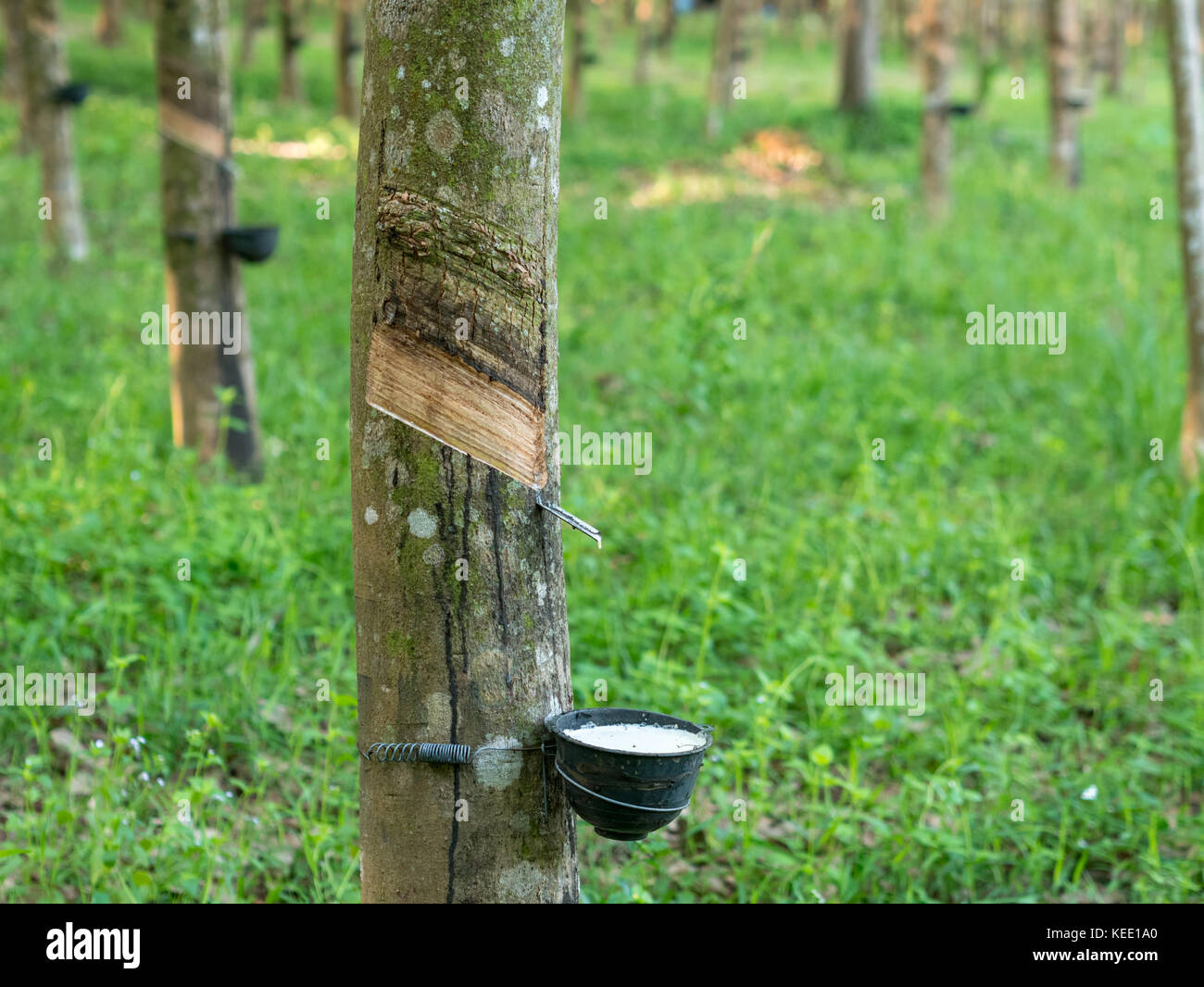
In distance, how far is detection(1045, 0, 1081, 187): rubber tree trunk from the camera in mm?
13484

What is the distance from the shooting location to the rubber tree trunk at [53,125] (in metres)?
9.15

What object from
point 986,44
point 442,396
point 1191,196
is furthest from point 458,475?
point 986,44

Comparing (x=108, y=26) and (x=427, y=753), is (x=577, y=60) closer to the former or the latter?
(x=108, y=26)

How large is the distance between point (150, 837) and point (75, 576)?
1.94m

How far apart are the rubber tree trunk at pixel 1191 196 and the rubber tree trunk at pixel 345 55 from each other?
507 inches

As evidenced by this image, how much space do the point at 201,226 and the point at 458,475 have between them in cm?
430

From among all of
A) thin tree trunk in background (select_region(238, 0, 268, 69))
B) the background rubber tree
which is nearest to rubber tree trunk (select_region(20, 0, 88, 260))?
the background rubber tree

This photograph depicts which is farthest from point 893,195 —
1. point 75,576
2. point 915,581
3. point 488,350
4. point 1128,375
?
point 488,350

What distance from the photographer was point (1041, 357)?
799 cm

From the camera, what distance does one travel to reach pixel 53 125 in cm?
913

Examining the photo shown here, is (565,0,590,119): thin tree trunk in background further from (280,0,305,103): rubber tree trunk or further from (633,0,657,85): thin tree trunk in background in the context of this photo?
(280,0,305,103): rubber tree trunk

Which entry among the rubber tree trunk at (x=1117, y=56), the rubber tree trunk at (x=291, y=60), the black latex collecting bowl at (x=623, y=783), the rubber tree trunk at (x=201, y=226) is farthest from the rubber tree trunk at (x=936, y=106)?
the rubber tree trunk at (x=1117, y=56)

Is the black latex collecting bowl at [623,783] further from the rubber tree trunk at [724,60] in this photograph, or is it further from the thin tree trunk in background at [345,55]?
the rubber tree trunk at [724,60]

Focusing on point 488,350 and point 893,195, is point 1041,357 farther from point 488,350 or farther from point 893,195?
point 488,350
